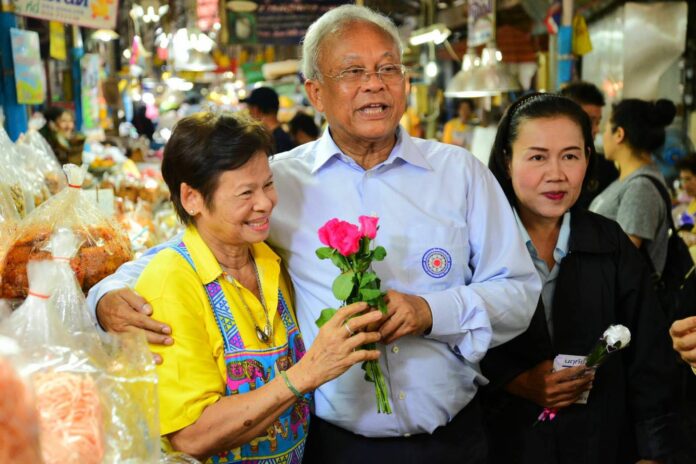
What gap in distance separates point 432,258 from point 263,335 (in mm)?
558

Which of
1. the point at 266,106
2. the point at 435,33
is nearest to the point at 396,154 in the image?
the point at 266,106

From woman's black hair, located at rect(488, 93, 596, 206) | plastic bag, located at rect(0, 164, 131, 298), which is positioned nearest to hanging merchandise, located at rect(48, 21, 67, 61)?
plastic bag, located at rect(0, 164, 131, 298)

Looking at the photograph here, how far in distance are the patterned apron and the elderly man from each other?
0.53 feet

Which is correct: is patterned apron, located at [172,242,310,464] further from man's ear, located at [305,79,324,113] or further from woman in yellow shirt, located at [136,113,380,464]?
man's ear, located at [305,79,324,113]

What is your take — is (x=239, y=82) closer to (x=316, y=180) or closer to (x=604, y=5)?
(x=604, y=5)

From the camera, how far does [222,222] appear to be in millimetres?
1759

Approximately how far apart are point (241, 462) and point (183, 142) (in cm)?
84

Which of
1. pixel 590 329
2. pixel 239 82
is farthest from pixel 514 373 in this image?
pixel 239 82

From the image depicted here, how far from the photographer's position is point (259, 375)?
1741mm

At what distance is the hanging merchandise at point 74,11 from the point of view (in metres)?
3.90

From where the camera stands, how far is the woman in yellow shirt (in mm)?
1587

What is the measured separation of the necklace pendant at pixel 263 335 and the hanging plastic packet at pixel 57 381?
2.26 ft

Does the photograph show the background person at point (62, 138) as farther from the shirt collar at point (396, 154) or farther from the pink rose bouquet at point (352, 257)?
the pink rose bouquet at point (352, 257)

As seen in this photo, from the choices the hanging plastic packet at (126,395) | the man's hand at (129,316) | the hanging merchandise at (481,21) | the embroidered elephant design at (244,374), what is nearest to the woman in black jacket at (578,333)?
the embroidered elephant design at (244,374)
